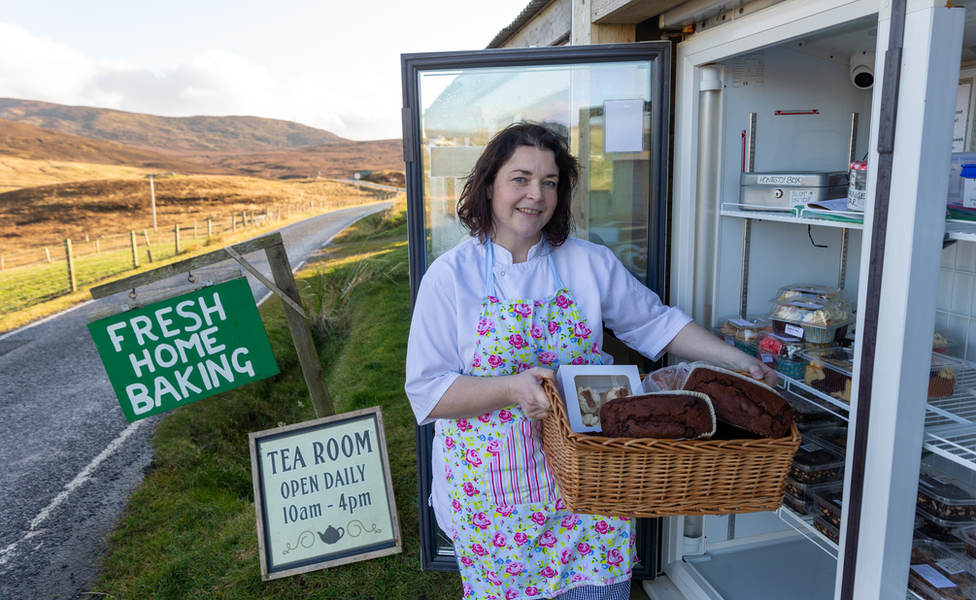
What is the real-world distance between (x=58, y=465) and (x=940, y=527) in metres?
5.10

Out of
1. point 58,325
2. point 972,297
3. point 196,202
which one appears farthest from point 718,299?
point 196,202

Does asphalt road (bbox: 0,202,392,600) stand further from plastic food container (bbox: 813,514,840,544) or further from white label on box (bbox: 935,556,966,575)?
white label on box (bbox: 935,556,966,575)

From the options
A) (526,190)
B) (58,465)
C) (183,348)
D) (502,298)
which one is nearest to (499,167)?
(526,190)

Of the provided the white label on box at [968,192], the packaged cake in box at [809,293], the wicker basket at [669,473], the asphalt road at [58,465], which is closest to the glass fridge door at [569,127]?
the packaged cake in box at [809,293]

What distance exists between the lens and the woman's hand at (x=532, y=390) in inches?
51.4

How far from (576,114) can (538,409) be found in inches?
50.8

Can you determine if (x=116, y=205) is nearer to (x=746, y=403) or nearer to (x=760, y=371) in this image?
(x=760, y=371)

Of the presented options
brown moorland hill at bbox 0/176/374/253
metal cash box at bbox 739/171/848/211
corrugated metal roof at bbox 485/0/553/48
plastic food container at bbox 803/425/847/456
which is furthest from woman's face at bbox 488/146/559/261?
brown moorland hill at bbox 0/176/374/253

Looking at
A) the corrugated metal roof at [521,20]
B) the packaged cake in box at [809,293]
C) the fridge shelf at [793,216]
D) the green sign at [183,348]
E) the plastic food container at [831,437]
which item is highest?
the corrugated metal roof at [521,20]

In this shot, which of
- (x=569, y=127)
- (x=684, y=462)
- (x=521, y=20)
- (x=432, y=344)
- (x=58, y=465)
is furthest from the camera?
(x=58, y=465)

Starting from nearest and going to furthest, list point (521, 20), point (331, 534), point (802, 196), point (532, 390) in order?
point (532, 390) → point (802, 196) → point (331, 534) → point (521, 20)

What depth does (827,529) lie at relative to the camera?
1.67 meters

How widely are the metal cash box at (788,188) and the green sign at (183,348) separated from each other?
6.23 ft

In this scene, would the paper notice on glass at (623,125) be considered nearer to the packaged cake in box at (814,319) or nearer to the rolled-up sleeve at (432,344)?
the packaged cake in box at (814,319)
